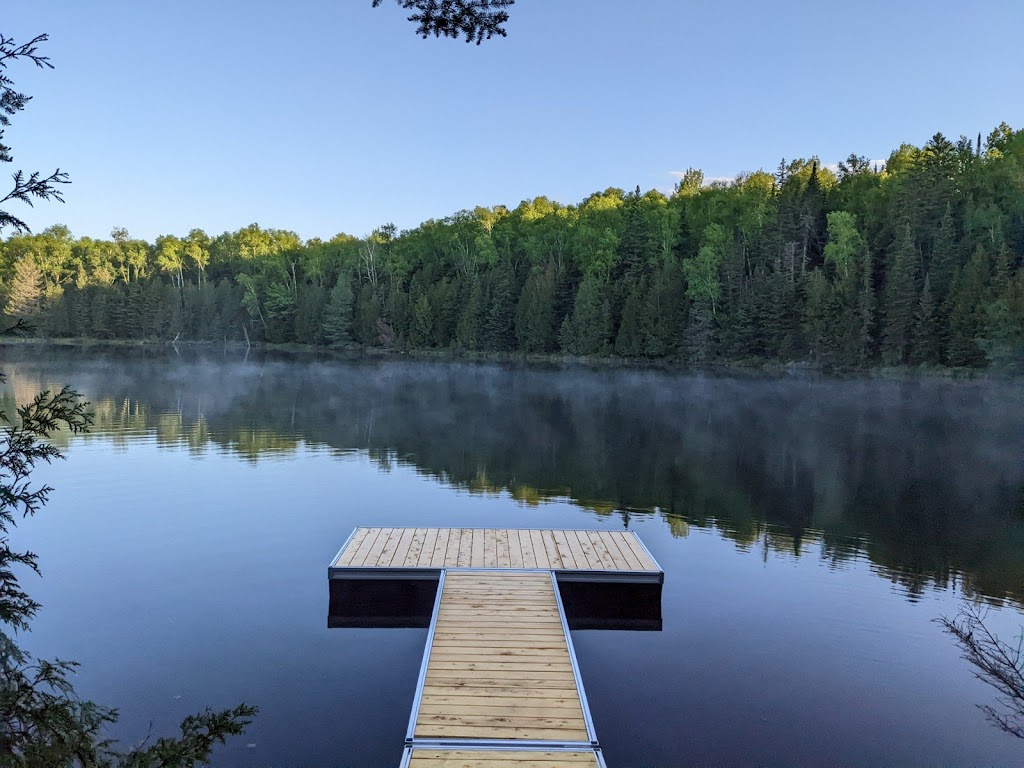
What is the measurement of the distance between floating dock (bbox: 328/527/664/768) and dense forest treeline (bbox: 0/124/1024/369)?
133 ft

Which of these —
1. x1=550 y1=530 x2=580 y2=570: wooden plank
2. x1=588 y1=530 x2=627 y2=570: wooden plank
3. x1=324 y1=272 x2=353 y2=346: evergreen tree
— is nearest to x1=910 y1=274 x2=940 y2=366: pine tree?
x1=588 y1=530 x2=627 y2=570: wooden plank

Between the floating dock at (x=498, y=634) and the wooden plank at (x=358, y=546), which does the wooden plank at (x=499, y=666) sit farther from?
the wooden plank at (x=358, y=546)

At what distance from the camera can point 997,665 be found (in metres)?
5.05

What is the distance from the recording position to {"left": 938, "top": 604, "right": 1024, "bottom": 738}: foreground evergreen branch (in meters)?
3.99

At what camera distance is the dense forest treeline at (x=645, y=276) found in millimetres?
52938

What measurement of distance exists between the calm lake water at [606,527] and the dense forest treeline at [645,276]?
24.6 m

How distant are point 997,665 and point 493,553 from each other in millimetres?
6825

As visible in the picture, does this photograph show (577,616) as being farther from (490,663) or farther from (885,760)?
(885,760)

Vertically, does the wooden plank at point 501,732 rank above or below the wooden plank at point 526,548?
below

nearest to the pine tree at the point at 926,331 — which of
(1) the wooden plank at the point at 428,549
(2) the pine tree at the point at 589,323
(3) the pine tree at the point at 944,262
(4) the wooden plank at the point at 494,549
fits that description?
(3) the pine tree at the point at 944,262

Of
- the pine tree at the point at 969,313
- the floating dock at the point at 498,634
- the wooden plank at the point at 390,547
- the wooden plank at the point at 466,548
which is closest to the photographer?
the floating dock at the point at 498,634

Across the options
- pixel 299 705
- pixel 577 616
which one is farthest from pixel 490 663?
pixel 577 616

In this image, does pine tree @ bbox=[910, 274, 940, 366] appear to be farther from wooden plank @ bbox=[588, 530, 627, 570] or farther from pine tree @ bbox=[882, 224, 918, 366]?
wooden plank @ bbox=[588, 530, 627, 570]

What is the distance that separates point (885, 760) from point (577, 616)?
4.16 m
